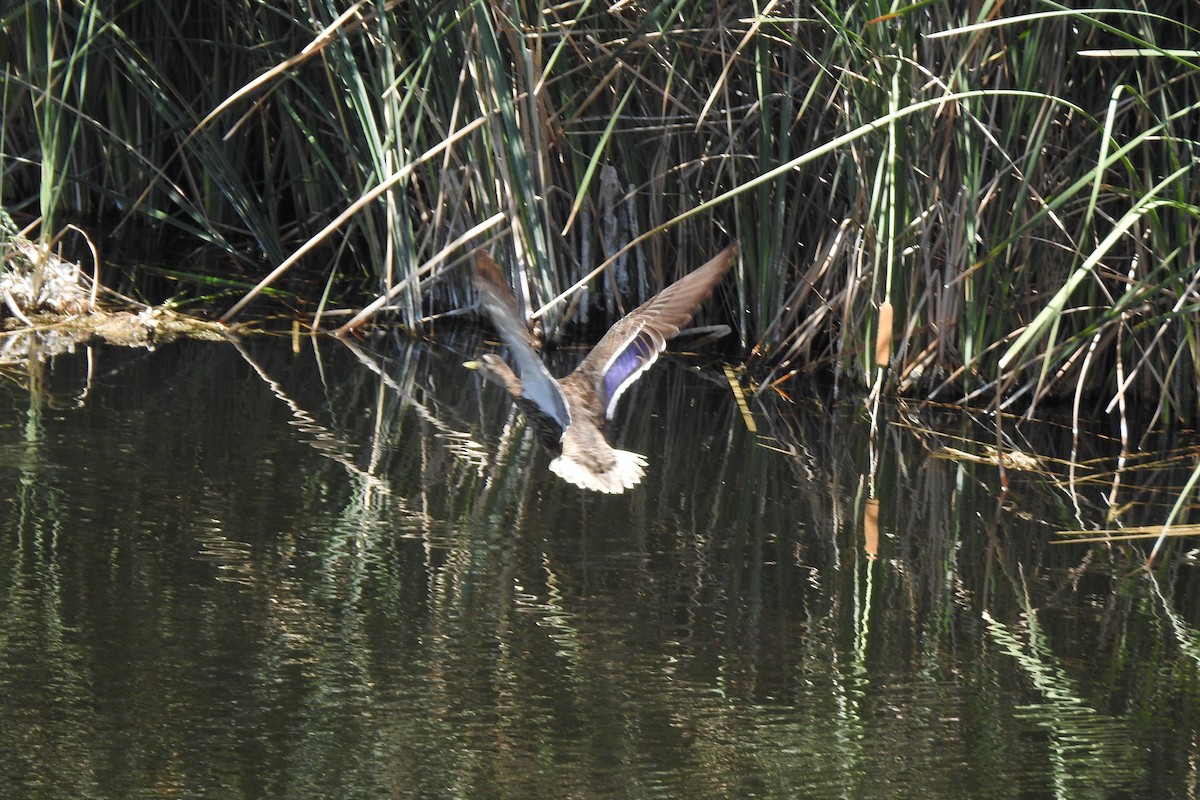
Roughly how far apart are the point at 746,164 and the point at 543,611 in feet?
6.99

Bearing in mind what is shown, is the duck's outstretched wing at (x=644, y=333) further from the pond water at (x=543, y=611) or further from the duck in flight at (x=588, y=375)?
the pond water at (x=543, y=611)

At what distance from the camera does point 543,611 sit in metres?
2.59

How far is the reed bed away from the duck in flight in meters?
0.32

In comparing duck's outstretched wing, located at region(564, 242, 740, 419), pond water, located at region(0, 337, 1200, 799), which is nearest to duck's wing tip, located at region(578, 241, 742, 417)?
duck's outstretched wing, located at region(564, 242, 740, 419)

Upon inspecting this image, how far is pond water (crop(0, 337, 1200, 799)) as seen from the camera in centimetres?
209

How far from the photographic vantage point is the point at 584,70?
4547 mm

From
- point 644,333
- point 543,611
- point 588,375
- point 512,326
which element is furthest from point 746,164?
point 543,611

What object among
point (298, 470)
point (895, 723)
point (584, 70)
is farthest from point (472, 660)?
point (584, 70)

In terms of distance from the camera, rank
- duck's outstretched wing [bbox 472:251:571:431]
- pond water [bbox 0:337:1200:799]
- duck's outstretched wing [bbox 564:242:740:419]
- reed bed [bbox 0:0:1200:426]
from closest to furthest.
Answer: pond water [bbox 0:337:1200:799], duck's outstretched wing [bbox 472:251:571:431], duck's outstretched wing [bbox 564:242:740:419], reed bed [bbox 0:0:1200:426]

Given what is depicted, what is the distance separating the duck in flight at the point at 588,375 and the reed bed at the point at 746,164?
1.05 ft

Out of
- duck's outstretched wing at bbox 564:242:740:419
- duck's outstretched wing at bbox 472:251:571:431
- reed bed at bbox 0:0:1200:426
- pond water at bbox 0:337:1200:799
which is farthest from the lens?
reed bed at bbox 0:0:1200:426

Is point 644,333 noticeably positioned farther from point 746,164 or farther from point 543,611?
point 543,611

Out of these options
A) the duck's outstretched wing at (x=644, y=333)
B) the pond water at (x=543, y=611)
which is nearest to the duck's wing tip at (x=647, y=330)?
the duck's outstretched wing at (x=644, y=333)

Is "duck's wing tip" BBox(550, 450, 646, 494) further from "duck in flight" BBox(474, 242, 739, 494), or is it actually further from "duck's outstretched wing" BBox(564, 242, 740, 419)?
"duck's outstretched wing" BBox(564, 242, 740, 419)
